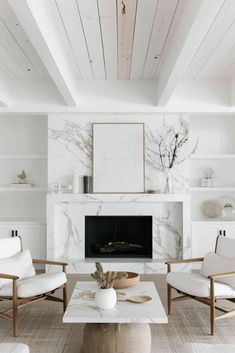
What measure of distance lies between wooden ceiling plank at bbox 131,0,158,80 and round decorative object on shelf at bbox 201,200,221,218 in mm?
2470

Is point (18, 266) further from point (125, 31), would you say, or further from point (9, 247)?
point (125, 31)

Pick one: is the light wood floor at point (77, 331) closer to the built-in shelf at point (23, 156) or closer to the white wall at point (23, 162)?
the white wall at point (23, 162)

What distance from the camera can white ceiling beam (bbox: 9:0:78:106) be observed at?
2760 mm

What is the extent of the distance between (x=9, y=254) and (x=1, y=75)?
260cm

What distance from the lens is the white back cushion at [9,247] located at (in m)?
4.30

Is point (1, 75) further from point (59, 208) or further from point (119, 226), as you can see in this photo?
point (119, 226)

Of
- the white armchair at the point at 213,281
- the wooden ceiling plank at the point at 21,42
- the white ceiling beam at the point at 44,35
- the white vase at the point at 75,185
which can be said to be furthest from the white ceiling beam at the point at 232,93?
the wooden ceiling plank at the point at 21,42

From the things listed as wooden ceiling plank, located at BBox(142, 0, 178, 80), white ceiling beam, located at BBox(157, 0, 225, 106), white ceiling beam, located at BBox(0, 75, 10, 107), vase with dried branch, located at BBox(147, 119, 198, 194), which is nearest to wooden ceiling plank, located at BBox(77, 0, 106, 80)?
wooden ceiling plank, located at BBox(142, 0, 178, 80)

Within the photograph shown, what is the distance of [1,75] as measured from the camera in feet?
18.4

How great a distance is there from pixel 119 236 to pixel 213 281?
9.63 feet

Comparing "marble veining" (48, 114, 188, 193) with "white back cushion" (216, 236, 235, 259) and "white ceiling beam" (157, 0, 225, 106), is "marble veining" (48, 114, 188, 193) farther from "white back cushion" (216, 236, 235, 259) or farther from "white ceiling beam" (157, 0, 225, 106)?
"white back cushion" (216, 236, 235, 259)

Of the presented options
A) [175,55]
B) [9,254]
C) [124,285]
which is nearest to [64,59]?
[175,55]

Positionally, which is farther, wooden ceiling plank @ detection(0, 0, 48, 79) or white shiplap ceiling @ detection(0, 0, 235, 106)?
wooden ceiling plank @ detection(0, 0, 48, 79)

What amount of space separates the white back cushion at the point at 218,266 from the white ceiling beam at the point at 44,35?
2.55 metres
